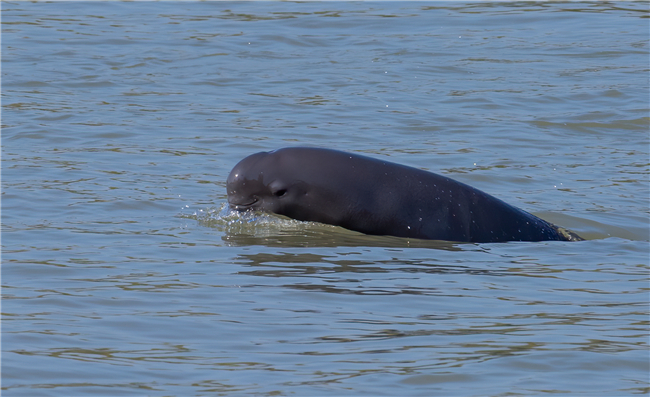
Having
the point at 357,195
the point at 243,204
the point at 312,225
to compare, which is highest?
the point at 357,195

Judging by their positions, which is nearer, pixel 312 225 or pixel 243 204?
pixel 312 225

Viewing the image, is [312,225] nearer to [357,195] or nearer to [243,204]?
[357,195]

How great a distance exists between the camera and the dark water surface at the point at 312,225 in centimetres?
521

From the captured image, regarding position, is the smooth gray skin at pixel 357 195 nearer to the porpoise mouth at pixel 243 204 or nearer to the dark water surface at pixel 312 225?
the porpoise mouth at pixel 243 204

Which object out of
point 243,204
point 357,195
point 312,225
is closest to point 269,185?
point 243,204

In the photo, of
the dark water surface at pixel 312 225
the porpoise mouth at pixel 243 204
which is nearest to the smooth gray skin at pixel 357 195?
the porpoise mouth at pixel 243 204

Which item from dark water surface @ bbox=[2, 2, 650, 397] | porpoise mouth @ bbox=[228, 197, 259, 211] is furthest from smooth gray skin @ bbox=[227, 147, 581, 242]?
dark water surface @ bbox=[2, 2, 650, 397]

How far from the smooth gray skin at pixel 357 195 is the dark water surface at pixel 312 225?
20 cm

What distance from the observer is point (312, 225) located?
8.51 meters

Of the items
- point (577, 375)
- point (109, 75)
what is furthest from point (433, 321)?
point (109, 75)

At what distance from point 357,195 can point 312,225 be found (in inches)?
17.0

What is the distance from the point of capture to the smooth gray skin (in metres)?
8.38

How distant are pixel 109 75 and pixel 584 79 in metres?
7.16

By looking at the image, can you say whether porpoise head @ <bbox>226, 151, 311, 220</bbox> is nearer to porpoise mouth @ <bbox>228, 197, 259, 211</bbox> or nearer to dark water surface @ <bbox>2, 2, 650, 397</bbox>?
porpoise mouth @ <bbox>228, 197, 259, 211</bbox>
